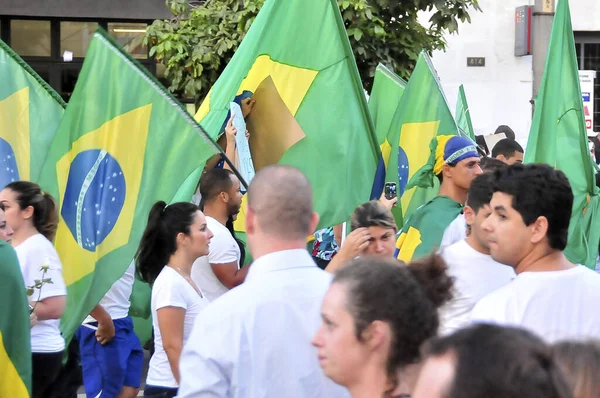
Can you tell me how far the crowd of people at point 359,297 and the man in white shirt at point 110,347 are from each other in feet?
0.33

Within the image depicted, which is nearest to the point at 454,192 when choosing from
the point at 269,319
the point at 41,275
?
the point at 41,275

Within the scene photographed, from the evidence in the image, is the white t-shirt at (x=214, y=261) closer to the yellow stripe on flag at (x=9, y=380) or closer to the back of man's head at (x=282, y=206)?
the yellow stripe on flag at (x=9, y=380)

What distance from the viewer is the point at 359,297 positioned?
2.48 metres

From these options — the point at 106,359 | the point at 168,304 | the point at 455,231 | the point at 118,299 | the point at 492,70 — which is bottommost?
the point at 106,359

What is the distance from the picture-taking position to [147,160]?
5020 mm

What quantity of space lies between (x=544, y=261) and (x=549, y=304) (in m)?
0.17

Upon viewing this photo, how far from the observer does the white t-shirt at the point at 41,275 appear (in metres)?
5.02

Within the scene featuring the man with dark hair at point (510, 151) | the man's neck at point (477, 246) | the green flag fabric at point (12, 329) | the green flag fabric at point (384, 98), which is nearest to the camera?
the green flag fabric at point (12, 329)

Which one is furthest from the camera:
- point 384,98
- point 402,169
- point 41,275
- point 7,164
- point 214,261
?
point 384,98

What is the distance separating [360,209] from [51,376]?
6.23 ft

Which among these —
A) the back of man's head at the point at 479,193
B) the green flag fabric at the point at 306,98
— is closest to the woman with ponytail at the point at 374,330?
the back of man's head at the point at 479,193

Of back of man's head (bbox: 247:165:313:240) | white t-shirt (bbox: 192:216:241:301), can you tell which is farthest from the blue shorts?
back of man's head (bbox: 247:165:313:240)

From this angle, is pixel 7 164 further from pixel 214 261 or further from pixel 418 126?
pixel 418 126

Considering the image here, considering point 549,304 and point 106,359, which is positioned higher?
point 549,304
